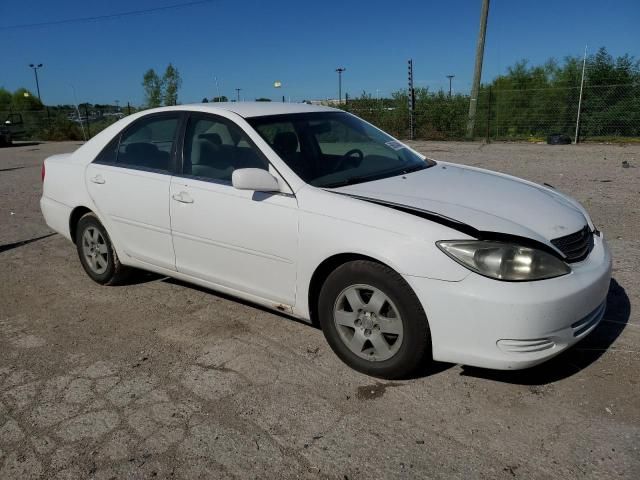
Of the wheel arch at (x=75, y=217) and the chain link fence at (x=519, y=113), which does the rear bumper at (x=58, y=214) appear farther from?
the chain link fence at (x=519, y=113)

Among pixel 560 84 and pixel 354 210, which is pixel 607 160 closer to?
pixel 560 84

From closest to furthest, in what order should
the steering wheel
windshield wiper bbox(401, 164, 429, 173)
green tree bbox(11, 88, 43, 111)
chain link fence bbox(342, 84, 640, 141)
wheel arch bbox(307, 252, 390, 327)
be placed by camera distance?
1. wheel arch bbox(307, 252, 390, 327)
2. the steering wheel
3. windshield wiper bbox(401, 164, 429, 173)
4. chain link fence bbox(342, 84, 640, 141)
5. green tree bbox(11, 88, 43, 111)

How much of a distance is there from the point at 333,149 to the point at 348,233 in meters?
1.22

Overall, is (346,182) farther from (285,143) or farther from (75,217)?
(75,217)

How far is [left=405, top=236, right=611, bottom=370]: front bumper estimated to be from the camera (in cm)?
280

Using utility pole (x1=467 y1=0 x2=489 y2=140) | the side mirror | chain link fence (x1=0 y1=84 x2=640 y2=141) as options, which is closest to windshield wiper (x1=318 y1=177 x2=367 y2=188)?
the side mirror

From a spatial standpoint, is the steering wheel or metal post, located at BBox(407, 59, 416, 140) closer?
the steering wheel

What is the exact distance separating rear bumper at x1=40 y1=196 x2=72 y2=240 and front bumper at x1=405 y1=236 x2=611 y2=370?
140 inches

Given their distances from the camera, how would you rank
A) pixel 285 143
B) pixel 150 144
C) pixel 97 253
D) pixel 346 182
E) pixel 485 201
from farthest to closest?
1. pixel 97 253
2. pixel 150 144
3. pixel 285 143
4. pixel 346 182
5. pixel 485 201

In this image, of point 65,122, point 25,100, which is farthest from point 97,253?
point 25,100

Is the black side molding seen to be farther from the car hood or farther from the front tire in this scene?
the front tire

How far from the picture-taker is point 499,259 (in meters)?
2.86

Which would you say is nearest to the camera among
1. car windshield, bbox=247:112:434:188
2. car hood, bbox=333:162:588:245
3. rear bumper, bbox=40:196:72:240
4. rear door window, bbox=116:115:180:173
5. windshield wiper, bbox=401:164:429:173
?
car hood, bbox=333:162:588:245

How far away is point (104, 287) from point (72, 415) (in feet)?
7.35
